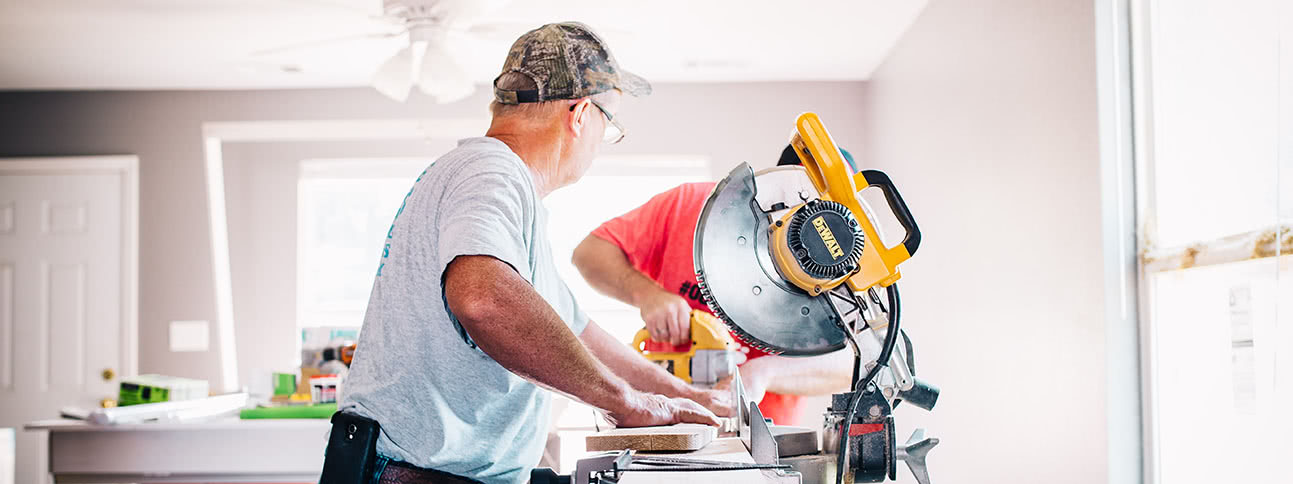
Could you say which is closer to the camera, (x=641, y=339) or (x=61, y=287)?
(x=641, y=339)

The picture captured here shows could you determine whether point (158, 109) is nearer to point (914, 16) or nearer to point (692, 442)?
point (914, 16)

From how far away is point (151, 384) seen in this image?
3.35 meters

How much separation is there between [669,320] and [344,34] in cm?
312

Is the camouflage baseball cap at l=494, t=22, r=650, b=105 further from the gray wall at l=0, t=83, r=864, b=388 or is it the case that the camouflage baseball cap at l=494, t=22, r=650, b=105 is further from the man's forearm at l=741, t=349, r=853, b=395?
the gray wall at l=0, t=83, r=864, b=388

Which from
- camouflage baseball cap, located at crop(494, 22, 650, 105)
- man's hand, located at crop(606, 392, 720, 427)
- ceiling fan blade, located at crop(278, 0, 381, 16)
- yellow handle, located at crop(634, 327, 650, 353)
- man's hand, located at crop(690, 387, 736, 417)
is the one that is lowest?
man's hand, located at crop(690, 387, 736, 417)

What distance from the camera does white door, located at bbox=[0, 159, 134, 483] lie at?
17.5ft

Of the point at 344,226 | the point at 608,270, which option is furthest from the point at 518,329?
the point at 344,226

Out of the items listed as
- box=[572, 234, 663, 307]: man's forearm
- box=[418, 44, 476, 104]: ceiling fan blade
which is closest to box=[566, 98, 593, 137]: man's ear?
box=[572, 234, 663, 307]: man's forearm

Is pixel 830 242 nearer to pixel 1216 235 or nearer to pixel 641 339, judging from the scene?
pixel 641 339

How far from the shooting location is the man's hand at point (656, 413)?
3.69 feet

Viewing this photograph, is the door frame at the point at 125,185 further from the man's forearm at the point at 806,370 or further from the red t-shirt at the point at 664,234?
the man's forearm at the point at 806,370

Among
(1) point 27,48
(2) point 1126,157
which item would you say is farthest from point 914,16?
(1) point 27,48

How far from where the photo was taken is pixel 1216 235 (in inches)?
84.5

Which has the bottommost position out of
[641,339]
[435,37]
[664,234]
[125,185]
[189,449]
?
[189,449]
